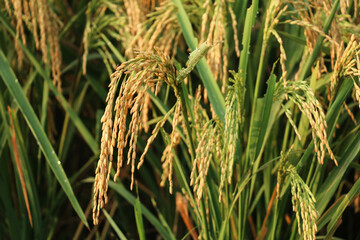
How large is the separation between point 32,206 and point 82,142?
0.57 metres

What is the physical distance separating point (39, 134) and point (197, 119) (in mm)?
486

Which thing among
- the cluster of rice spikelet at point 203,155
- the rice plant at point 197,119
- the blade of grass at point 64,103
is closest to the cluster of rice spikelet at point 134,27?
the rice plant at point 197,119

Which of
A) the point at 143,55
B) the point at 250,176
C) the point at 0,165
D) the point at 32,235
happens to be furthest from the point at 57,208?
the point at 143,55

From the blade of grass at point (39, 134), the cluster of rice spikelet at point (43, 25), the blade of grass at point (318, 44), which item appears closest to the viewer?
the blade of grass at point (318, 44)

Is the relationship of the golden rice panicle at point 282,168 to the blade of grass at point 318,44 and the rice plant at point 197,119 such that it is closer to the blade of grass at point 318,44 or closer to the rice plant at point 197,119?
the rice plant at point 197,119

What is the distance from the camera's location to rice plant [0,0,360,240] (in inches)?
44.0

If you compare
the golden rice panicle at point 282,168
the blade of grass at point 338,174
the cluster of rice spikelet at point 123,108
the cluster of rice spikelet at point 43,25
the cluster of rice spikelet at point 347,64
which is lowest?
the blade of grass at point 338,174

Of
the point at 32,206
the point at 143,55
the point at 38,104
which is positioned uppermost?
the point at 143,55

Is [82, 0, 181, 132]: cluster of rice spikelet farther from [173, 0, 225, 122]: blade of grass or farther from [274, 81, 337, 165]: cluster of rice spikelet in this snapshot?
[274, 81, 337, 165]: cluster of rice spikelet

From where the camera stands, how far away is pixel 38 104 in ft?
6.19

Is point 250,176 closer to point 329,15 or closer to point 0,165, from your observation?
point 329,15

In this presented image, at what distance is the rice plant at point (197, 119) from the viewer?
3.67ft

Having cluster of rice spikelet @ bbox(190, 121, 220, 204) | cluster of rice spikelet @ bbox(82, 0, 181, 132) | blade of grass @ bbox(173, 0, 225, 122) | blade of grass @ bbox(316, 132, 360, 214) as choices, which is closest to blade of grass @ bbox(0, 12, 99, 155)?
cluster of rice spikelet @ bbox(82, 0, 181, 132)

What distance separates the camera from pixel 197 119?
52.9 inches
